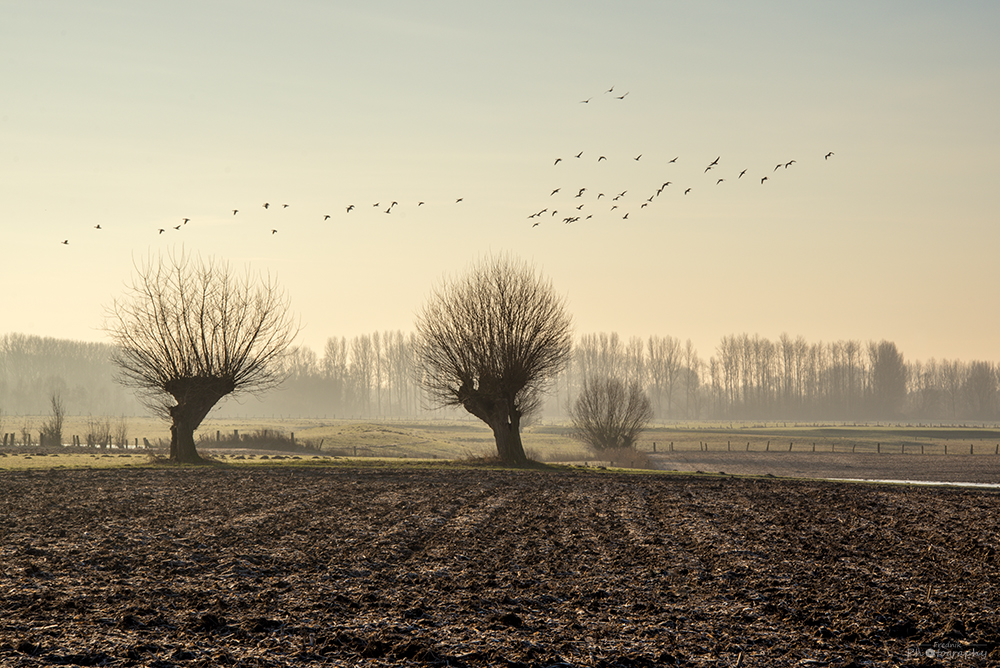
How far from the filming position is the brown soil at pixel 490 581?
32.1 ft

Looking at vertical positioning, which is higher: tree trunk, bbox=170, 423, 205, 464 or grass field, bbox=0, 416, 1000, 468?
tree trunk, bbox=170, 423, 205, 464

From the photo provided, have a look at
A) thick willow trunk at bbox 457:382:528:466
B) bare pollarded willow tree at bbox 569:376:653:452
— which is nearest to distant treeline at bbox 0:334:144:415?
bare pollarded willow tree at bbox 569:376:653:452

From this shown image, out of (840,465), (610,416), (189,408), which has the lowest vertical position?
(840,465)

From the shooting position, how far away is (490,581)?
43.8 ft

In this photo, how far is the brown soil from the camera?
9773mm

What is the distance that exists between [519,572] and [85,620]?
678 cm

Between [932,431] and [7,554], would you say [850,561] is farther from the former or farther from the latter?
[932,431]

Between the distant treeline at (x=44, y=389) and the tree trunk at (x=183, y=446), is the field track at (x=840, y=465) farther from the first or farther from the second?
the distant treeline at (x=44, y=389)

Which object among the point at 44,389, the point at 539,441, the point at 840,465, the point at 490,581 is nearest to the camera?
the point at 490,581

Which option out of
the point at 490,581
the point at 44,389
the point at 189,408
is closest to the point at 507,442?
the point at 189,408

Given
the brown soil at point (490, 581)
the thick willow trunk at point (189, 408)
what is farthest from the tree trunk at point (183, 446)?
the brown soil at point (490, 581)

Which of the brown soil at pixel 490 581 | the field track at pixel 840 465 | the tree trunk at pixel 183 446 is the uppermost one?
the tree trunk at pixel 183 446

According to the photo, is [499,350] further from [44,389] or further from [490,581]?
[44,389]

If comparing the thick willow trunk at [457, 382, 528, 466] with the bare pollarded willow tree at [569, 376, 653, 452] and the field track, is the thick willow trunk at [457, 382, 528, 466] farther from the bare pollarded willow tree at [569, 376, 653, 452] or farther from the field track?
the bare pollarded willow tree at [569, 376, 653, 452]
